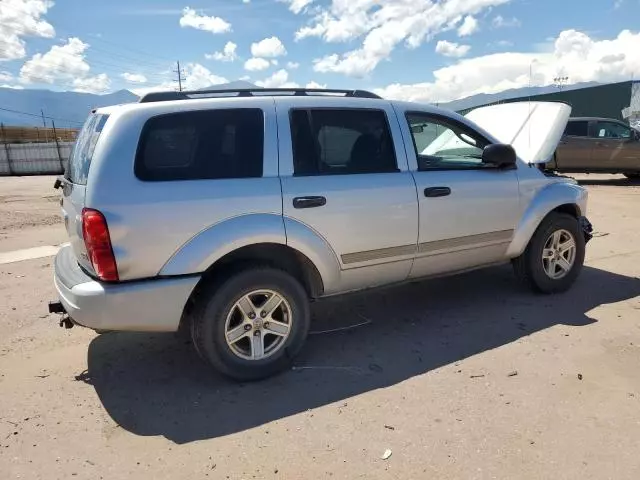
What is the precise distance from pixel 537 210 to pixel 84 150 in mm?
3758

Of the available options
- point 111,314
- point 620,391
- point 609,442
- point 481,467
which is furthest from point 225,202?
point 620,391

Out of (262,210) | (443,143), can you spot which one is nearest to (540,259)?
(443,143)

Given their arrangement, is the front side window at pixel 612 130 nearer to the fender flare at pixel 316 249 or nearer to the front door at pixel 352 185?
the front door at pixel 352 185

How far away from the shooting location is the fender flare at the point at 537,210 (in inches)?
179

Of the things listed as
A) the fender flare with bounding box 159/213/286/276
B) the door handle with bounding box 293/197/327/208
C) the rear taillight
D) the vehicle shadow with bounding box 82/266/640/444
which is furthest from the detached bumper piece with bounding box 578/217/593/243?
the rear taillight

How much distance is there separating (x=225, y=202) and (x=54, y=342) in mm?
2143

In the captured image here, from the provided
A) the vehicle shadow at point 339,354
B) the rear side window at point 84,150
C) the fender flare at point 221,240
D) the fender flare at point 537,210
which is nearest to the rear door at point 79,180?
the rear side window at point 84,150

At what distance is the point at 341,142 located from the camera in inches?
148

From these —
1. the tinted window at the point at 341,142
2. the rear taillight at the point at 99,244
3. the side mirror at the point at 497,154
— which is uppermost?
the tinted window at the point at 341,142

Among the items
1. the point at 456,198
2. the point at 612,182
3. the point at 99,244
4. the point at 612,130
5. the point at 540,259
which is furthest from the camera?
the point at 612,182

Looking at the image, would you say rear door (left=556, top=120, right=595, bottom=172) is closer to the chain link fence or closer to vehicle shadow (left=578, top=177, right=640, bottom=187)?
vehicle shadow (left=578, top=177, right=640, bottom=187)

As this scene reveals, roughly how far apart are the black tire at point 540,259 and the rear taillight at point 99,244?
3.63m

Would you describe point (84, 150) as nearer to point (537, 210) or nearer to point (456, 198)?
point (456, 198)

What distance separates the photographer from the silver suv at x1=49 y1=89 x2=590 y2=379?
301 cm
